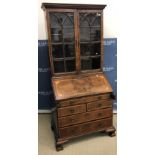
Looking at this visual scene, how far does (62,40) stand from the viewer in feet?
7.14

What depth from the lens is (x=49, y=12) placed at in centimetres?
202

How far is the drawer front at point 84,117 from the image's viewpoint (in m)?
2.09

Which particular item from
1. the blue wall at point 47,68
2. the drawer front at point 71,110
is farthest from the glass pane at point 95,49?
the drawer front at point 71,110

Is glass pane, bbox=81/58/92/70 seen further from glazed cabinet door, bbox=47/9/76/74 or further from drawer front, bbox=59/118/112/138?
drawer front, bbox=59/118/112/138

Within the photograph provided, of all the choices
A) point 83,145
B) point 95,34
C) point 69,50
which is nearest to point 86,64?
point 69,50

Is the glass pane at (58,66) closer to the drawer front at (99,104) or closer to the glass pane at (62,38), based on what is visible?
the glass pane at (62,38)

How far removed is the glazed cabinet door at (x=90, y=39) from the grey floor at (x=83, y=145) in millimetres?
952

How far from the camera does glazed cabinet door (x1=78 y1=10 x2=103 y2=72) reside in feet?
7.18

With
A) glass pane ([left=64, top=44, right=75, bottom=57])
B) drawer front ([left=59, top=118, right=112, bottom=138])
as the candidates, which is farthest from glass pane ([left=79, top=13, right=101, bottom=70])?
drawer front ([left=59, top=118, right=112, bottom=138])
